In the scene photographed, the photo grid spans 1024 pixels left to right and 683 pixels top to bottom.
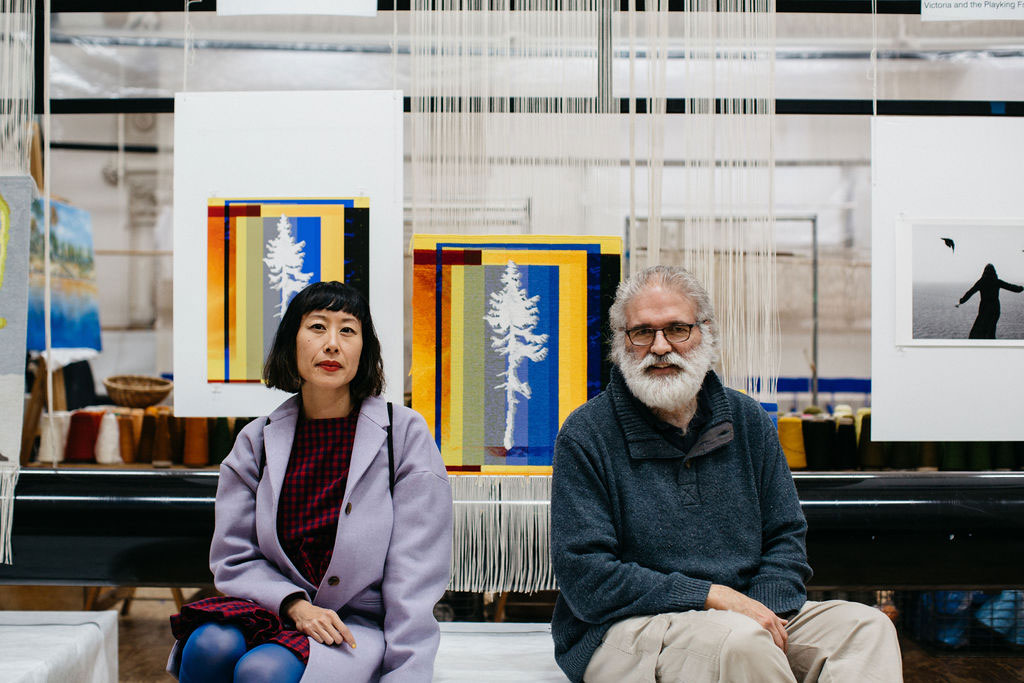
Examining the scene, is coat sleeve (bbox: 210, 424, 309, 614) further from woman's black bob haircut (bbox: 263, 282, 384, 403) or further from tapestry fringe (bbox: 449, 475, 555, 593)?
tapestry fringe (bbox: 449, 475, 555, 593)

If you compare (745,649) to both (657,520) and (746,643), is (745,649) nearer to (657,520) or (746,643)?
(746,643)

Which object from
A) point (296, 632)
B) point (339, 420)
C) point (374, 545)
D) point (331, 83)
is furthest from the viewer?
point (331, 83)

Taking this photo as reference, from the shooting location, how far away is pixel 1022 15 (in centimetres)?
238

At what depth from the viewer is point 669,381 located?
1733mm

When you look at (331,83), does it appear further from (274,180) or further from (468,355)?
(468,355)

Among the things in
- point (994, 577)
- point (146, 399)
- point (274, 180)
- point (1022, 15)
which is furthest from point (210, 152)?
point (994, 577)

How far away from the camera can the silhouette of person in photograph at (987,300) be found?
8.00 ft

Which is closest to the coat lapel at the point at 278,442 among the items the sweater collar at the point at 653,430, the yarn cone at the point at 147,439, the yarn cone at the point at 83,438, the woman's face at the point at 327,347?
the woman's face at the point at 327,347

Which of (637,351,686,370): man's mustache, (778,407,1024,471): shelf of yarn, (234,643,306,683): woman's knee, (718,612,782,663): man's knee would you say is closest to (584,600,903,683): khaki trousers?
(718,612,782,663): man's knee

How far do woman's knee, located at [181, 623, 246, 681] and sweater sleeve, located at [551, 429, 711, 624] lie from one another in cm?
69

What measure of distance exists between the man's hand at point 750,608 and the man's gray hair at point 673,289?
563mm

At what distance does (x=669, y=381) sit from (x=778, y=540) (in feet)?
1.44

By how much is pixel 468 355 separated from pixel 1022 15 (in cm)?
203

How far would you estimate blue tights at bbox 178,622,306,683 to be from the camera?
1.47m
